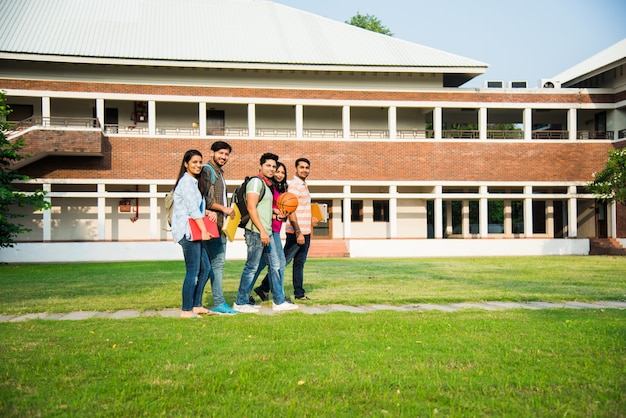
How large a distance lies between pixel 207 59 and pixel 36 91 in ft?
22.5

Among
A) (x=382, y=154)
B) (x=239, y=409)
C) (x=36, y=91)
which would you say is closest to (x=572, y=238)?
(x=382, y=154)

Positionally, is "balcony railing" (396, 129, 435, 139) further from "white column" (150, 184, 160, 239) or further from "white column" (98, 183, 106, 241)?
"white column" (98, 183, 106, 241)

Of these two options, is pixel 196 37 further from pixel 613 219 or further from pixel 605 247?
pixel 613 219

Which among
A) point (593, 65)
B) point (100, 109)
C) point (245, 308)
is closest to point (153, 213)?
point (100, 109)

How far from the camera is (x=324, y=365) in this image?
4523 mm

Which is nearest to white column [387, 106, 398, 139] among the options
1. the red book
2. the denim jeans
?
the denim jeans

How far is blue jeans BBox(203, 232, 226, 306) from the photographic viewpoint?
25.6 feet

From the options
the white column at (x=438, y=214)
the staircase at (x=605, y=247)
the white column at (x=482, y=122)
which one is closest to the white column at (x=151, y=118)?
the white column at (x=438, y=214)

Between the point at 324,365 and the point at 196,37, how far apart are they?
26.2 meters

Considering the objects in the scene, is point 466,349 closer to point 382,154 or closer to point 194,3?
point 382,154

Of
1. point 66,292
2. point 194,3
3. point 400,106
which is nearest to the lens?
point 66,292

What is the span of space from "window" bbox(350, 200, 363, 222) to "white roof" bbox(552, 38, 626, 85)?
11.7 metres

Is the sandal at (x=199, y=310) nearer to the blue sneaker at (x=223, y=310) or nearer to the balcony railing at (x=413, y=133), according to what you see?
the blue sneaker at (x=223, y=310)

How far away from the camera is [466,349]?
507cm
